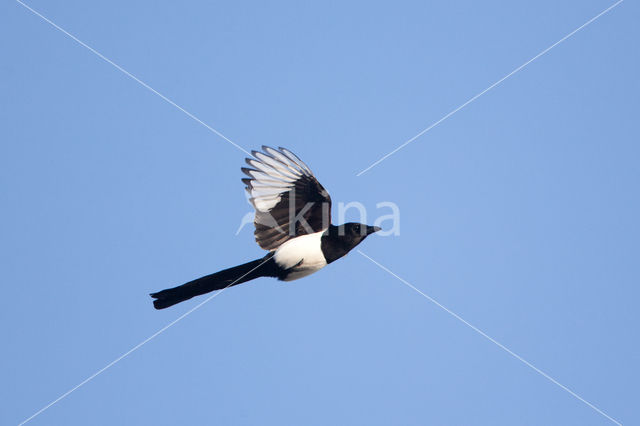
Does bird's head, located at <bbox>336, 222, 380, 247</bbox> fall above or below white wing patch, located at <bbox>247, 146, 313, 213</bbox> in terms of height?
below

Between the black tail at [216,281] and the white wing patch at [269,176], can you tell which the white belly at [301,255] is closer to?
the black tail at [216,281]

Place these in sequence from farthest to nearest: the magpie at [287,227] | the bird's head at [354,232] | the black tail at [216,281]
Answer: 1. the bird's head at [354,232]
2. the magpie at [287,227]
3. the black tail at [216,281]

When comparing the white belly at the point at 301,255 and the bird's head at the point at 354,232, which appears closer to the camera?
the white belly at the point at 301,255

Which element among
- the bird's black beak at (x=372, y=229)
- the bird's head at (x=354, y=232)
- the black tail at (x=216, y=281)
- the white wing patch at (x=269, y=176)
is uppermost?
the white wing patch at (x=269, y=176)

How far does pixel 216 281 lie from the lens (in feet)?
17.3

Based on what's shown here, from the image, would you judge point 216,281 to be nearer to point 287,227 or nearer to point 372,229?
point 287,227

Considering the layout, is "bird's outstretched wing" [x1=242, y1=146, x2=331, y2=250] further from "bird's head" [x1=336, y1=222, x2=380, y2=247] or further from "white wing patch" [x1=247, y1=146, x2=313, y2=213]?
"bird's head" [x1=336, y1=222, x2=380, y2=247]

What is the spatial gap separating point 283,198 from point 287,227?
257 millimetres

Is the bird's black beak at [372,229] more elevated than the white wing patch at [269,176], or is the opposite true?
the white wing patch at [269,176]

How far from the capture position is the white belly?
215 inches

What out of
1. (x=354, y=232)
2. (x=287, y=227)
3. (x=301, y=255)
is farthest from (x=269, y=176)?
(x=354, y=232)

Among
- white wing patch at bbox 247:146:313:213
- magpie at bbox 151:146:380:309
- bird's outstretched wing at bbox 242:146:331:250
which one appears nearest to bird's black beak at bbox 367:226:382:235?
magpie at bbox 151:146:380:309

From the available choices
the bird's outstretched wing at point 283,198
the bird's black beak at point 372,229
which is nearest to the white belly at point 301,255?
the bird's outstretched wing at point 283,198

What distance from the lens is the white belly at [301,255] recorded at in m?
5.47
